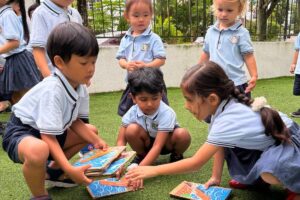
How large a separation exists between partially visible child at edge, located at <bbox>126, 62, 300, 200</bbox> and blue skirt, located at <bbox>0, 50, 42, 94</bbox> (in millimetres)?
1993

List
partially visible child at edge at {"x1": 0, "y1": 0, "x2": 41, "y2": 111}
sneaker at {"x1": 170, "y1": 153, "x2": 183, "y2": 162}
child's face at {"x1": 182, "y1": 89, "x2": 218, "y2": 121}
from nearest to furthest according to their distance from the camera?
child's face at {"x1": 182, "y1": 89, "x2": 218, "y2": 121}, sneaker at {"x1": 170, "y1": 153, "x2": 183, "y2": 162}, partially visible child at edge at {"x1": 0, "y1": 0, "x2": 41, "y2": 111}

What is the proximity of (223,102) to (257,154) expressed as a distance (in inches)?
12.1

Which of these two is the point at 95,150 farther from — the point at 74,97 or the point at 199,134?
the point at 199,134

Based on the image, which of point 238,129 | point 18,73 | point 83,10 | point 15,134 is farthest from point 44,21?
point 83,10

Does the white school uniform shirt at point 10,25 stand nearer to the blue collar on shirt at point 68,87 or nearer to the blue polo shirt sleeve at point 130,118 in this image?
the blue polo shirt sleeve at point 130,118

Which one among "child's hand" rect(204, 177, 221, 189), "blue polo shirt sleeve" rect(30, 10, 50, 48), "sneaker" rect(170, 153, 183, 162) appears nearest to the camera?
"child's hand" rect(204, 177, 221, 189)

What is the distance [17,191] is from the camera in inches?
86.8

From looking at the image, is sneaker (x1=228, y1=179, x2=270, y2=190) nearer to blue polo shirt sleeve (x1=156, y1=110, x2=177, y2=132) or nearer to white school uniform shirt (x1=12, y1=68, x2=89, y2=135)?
blue polo shirt sleeve (x1=156, y1=110, x2=177, y2=132)

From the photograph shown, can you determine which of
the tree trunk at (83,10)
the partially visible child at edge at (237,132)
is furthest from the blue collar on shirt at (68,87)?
the tree trunk at (83,10)

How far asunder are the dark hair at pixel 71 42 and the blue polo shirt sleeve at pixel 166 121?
0.78 m

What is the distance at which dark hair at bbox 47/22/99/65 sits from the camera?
1781 millimetres

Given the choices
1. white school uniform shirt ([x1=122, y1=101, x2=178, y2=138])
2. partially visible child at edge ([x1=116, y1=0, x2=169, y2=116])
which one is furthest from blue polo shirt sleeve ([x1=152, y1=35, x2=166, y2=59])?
white school uniform shirt ([x1=122, y1=101, x2=178, y2=138])

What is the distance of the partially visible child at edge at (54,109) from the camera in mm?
1783

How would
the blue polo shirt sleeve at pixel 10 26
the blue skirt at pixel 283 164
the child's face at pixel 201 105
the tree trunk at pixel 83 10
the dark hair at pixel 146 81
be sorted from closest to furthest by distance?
the blue skirt at pixel 283 164 → the child's face at pixel 201 105 → the dark hair at pixel 146 81 → the blue polo shirt sleeve at pixel 10 26 → the tree trunk at pixel 83 10
